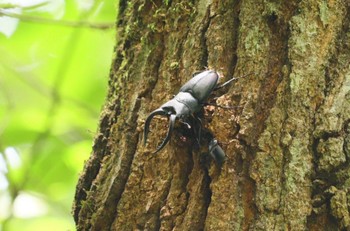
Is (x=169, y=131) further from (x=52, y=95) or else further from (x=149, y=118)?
(x=52, y=95)

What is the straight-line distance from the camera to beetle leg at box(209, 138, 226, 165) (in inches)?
66.0

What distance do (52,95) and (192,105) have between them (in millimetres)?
2072

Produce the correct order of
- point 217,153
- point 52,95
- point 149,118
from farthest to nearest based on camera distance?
point 52,95 → point 149,118 → point 217,153

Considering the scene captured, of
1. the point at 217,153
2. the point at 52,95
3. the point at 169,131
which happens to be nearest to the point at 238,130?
the point at 217,153

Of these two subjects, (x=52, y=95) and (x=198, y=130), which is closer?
(x=198, y=130)

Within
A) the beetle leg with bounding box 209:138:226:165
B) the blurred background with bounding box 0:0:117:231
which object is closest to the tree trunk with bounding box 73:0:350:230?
the beetle leg with bounding box 209:138:226:165

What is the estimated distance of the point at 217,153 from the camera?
1.68 meters

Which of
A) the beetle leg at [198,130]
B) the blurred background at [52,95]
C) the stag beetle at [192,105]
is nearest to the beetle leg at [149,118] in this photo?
the stag beetle at [192,105]

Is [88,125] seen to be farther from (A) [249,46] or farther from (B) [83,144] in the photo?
(A) [249,46]

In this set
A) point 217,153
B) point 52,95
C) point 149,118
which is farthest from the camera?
point 52,95

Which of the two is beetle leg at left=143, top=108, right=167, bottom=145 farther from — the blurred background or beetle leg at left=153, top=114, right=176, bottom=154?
the blurred background

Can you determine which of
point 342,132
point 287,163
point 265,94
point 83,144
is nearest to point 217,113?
point 265,94

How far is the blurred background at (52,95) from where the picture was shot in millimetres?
3652

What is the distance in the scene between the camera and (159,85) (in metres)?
1.98
